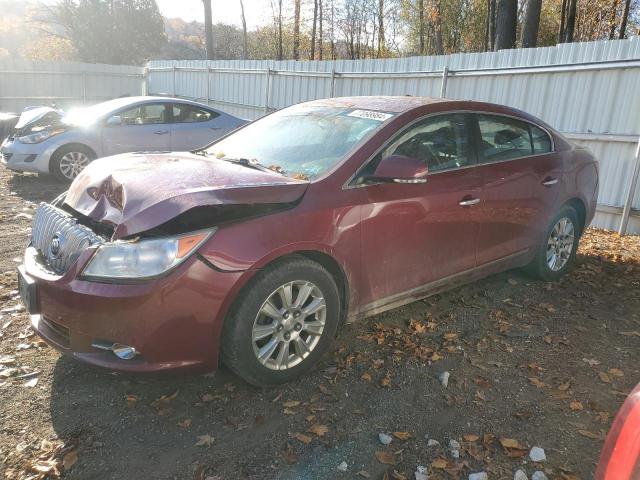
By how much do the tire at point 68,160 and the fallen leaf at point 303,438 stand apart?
300 inches

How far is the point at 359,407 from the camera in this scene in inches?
120

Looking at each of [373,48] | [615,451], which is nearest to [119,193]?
[615,451]

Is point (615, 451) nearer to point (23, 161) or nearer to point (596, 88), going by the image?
point (596, 88)

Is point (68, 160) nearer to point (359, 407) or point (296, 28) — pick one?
point (359, 407)

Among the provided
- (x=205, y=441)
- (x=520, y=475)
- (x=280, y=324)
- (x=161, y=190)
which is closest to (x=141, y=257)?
(x=161, y=190)

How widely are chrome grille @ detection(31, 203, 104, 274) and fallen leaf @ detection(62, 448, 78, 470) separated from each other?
926 mm

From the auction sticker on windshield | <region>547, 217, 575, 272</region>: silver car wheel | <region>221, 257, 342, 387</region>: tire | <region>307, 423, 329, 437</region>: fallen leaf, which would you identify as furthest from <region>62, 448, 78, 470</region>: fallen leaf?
<region>547, 217, 575, 272</region>: silver car wheel

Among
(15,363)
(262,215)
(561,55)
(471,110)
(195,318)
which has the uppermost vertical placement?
(561,55)

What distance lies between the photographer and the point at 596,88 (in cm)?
742

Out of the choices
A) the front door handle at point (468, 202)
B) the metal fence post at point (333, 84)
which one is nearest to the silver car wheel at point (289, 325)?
the front door handle at point (468, 202)

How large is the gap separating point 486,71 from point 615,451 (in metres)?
8.07

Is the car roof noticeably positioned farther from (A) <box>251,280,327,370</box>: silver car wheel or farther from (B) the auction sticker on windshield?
Answer: (A) <box>251,280,327,370</box>: silver car wheel

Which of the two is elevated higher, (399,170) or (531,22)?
(531,22)

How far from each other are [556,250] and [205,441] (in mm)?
3835
